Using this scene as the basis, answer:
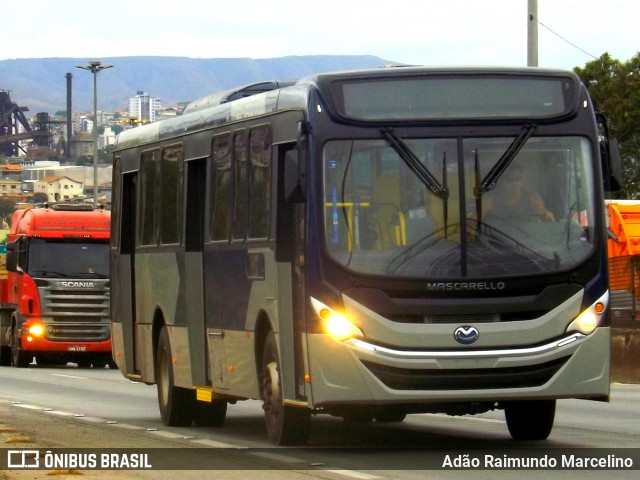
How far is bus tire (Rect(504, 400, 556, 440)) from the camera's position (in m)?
14.6

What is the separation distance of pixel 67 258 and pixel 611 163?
27.1 metres

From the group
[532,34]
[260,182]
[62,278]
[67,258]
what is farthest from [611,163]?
[62,278]

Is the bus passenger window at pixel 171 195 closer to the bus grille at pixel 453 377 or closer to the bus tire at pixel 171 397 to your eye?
the bus tire at pixel 171 397

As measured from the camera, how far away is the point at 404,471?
40.6ft

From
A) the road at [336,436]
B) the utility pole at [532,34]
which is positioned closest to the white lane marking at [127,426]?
the road at [336,436]

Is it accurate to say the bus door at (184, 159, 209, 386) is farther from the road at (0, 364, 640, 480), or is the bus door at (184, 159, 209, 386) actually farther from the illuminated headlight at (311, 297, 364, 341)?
the illuminated headlight at (311, 297, 364, 341)

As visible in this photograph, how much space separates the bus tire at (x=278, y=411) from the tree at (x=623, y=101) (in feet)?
119

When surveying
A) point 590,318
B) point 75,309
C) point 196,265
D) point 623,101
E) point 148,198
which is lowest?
point 590,318

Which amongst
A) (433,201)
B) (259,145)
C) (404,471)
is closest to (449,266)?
(433,201)

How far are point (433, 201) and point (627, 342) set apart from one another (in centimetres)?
1628

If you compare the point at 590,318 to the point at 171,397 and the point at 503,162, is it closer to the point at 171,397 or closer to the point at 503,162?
the point at 503,162

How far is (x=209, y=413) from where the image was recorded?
18.2m

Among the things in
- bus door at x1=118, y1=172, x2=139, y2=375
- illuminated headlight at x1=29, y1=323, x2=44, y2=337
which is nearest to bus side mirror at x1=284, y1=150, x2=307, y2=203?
bus door at x1=118, y1=172, x2=139, y2=375

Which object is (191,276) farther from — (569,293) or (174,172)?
(569,293)
